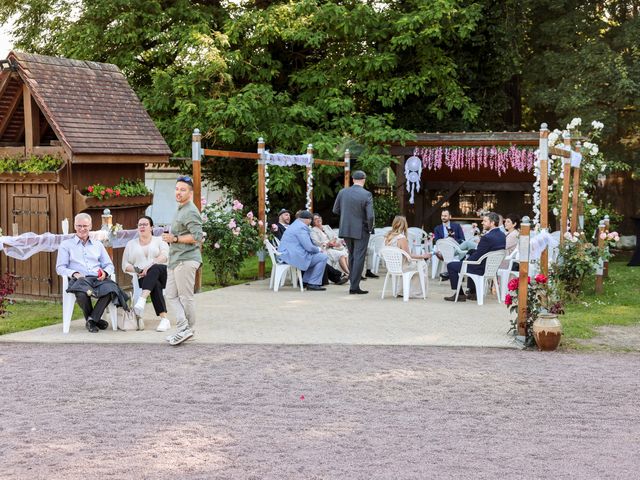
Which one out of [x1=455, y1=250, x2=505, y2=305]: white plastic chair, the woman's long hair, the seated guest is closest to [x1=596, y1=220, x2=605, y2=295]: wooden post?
[x1=455, y1=250, x2=505, y2=305]: white plastic chair

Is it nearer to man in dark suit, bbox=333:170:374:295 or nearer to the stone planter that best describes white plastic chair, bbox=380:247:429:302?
man in dark suit, bbox=333:170:374:295

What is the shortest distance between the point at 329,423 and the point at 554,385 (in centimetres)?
224

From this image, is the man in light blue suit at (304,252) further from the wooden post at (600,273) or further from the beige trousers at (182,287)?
the beige trousers at (182,287)

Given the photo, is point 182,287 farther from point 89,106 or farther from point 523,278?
point 89,106

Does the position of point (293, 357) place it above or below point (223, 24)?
below

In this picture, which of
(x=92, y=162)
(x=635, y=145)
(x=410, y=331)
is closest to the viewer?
(x=410, y=331)

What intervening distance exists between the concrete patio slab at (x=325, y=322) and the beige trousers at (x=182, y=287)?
0.45 metres

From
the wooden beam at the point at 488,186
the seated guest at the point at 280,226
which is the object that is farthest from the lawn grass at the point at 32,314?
the wooden beam at the point at 488,186

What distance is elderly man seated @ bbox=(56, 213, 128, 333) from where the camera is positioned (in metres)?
10.6

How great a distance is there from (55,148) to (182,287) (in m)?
5.58

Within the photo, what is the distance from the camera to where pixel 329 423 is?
21.4ft

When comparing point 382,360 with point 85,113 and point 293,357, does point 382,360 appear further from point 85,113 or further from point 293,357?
point 85,113

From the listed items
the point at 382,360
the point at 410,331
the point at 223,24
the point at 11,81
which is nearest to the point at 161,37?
the point at 223,24

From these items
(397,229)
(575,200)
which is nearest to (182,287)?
(397,229)
